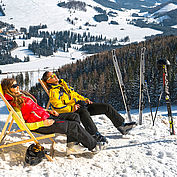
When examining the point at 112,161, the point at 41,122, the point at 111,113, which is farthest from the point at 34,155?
the point at 111,113

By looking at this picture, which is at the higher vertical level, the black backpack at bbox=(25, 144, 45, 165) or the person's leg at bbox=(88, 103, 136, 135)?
the person's leg at bbox=(88, 103, 136, 135)

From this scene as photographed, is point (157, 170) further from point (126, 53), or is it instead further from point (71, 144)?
point (126, 53)

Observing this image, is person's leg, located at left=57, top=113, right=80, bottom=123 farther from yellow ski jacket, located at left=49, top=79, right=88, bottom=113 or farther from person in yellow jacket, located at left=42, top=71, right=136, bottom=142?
yellow ski jacket, located at left=49, top=79, right=88, bottom=113

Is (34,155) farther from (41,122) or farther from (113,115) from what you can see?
(113,115)

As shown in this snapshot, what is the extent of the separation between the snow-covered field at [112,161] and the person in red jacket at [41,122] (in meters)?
0.37

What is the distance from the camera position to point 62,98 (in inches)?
238

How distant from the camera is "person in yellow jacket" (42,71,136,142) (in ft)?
18.5

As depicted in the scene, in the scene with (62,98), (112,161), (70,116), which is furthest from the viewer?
(62,98)

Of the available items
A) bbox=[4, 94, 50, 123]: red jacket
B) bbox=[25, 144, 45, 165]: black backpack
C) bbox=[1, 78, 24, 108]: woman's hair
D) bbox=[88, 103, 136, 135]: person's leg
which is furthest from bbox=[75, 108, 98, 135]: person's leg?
bbox=[1, 78, 24, 108]: woman's hair

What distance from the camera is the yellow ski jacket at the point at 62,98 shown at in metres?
5.76

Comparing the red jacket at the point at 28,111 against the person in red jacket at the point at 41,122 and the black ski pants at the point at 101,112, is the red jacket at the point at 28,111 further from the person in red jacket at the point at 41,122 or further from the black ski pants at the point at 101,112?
the black ski pants at the point at 101,112

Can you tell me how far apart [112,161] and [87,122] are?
117cm

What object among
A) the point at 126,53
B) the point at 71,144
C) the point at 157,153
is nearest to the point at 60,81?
the point at 71,144

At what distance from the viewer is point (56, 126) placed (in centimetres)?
480
